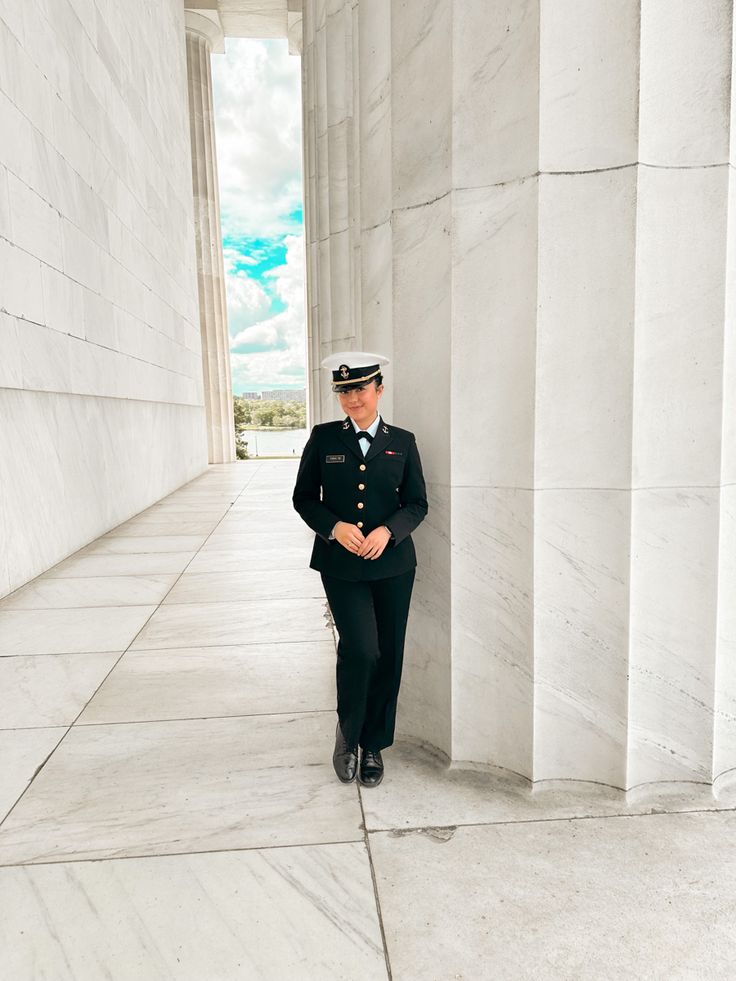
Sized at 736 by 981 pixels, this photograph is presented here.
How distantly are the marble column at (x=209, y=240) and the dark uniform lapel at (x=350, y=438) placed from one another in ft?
74.7

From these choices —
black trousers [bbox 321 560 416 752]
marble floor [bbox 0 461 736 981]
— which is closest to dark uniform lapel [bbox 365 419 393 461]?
black trousers [bbox 321 560 416 752]

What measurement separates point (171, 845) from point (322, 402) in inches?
309

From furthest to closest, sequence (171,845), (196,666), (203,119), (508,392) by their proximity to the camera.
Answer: (203,119)
(196,666)
(508,392)
(171,845)

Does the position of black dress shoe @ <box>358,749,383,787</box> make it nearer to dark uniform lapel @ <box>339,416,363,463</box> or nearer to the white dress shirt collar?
dark uniform lapel @ <box>339,416,363,463</box>

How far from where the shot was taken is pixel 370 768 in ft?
11.9

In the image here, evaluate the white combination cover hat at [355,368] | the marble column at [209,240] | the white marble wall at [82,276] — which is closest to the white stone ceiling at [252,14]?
the marble column at [209,240]

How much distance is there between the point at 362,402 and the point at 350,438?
0.20 meters

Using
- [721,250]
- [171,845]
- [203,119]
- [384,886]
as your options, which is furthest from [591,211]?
[203,119]

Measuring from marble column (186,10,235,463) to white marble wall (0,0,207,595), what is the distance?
25.4 feet

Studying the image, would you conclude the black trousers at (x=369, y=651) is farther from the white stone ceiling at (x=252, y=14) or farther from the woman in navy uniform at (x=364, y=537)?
the white stone ceiling at (x=252, y=14)

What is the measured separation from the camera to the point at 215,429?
25797 mm

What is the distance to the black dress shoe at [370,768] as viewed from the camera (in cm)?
358

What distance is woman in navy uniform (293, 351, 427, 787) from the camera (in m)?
3.44

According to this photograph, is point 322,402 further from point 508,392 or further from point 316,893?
point 316,893
